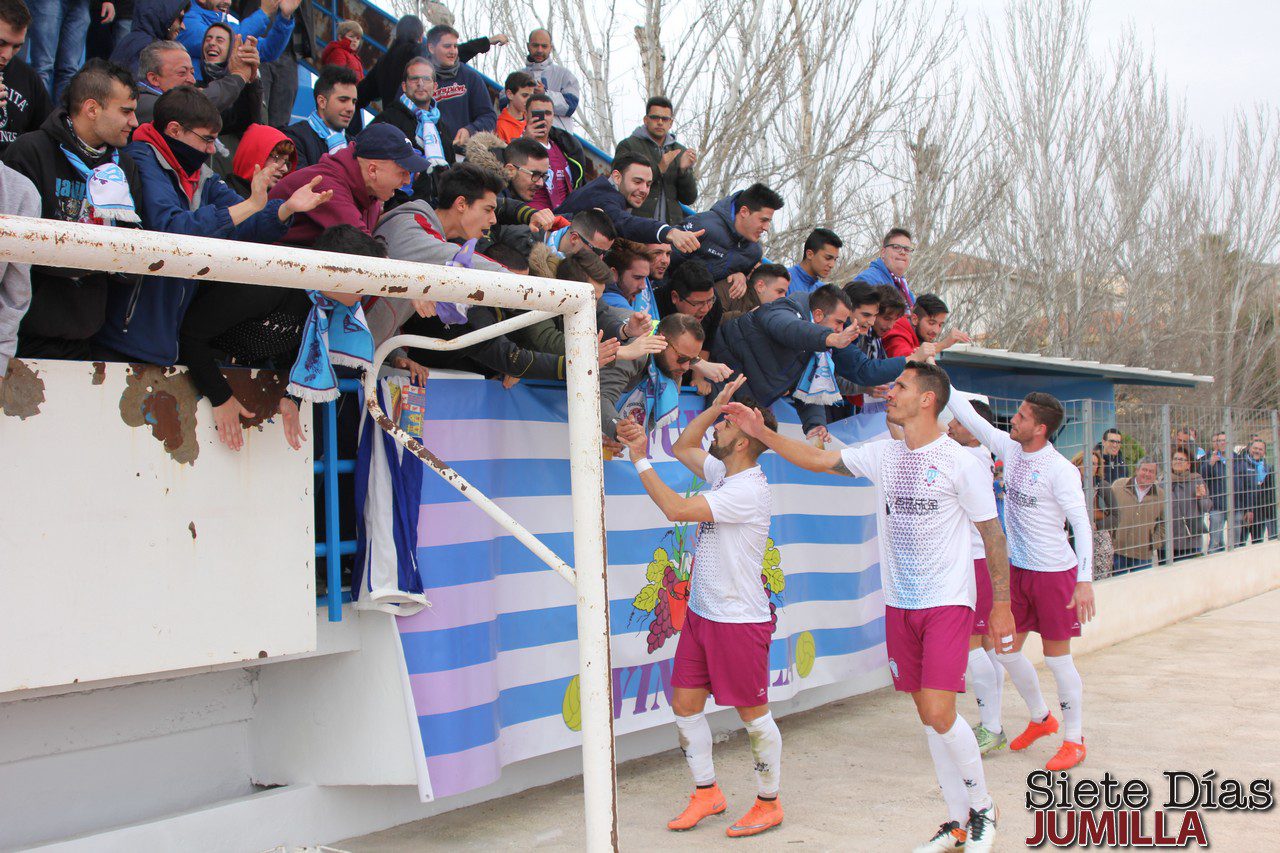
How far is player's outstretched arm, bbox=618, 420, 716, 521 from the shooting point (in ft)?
17.2

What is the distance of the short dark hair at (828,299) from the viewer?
715 cm

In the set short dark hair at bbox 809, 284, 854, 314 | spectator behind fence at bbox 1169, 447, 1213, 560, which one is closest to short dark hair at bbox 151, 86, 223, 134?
short dark hair at bbox 809, 284, 854, 314

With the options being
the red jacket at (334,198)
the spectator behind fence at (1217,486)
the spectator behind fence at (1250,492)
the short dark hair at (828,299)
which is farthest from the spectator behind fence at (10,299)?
the spectator behind fence at (1250,492)

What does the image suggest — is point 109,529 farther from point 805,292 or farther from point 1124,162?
point 1124,162

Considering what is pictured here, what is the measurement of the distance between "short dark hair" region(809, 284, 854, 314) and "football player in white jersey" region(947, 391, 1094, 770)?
931mm

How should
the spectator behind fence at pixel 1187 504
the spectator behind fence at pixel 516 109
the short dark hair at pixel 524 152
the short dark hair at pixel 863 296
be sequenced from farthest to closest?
1. the spectator behind fence at pixel 1187 504
2. the spectator behind fence at pixel 516 109
3. the short dark hair at pixel 863 296
4. the short dark hair at pixel 524 152

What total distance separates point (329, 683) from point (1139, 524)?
9719 mm

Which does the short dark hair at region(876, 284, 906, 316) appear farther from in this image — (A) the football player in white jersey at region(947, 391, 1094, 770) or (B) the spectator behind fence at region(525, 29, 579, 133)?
(B) the spectator behind fence at region(525, 29, 579, 133)

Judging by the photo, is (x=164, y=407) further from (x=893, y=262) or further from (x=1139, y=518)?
(x=1139, y=518)

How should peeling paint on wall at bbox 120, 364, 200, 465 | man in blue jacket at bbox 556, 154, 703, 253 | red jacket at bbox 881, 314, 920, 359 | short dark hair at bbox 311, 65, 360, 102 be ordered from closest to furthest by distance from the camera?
peeling paint on wall at bbox 120, 364, 200, 465 → short dark hair at bbox 311, 65, 360, 102 → man in blue jacket at bbox 556, 154, 703, 253 → red jacket at bbox 881, 314, 920, 359

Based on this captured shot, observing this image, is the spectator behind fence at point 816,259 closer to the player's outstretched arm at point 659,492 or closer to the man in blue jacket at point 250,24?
the player's outstretched arm at point 659,492

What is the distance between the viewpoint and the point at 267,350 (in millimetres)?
4281

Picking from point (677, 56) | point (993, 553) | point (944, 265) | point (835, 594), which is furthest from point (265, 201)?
point (944, 265)

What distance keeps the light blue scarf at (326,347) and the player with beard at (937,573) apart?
1.75 m
